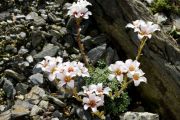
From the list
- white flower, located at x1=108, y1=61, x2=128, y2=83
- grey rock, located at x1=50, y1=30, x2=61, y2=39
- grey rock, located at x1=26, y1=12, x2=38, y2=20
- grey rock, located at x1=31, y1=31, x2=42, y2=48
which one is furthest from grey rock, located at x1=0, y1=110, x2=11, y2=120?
grey rock, located at x1=26, y1=12, x2=38, y2=20

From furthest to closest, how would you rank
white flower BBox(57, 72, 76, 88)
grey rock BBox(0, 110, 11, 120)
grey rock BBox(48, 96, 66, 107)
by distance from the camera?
grey rock BBox(48, 96, 66, 107), grey rock BBox(0, 110, 11, 120), white flower BBox(57, 72, 76, 88)

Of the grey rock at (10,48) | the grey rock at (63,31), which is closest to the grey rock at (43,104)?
the grey rock at (10,48)

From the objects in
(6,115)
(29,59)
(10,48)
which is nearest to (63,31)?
(29,59)

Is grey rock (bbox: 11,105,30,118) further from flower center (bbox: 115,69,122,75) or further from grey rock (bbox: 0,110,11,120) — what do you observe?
flower center (bbox: 115,69,122,75)

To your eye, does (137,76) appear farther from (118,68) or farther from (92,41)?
(92,41)

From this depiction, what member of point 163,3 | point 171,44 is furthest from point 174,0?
point 171,44

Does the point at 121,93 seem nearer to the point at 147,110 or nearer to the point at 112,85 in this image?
the point at 112,85

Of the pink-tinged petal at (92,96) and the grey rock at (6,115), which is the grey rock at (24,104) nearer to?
the grey rock at (6,115)
